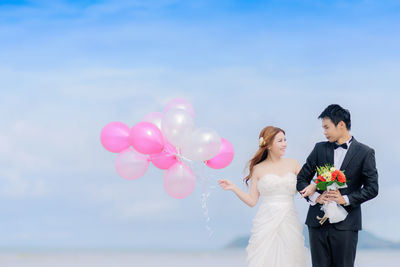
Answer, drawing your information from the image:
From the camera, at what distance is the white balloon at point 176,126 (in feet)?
21.4

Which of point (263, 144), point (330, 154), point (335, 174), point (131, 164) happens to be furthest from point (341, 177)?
point (131, 164)

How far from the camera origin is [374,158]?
5.85 meters

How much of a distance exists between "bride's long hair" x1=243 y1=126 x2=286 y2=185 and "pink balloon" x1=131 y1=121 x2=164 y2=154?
107cm

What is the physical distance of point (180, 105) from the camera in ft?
23.3

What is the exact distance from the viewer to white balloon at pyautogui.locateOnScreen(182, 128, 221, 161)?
6.47 metres

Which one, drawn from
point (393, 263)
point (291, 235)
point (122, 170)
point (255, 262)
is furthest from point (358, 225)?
point (393, 263)

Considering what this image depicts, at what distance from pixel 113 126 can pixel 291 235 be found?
7.71ft

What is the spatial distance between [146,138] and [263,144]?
1319 millimetres

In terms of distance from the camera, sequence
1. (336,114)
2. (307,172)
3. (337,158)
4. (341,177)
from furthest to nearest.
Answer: (307,172) → (337,158) → (336,114) → (341,177)

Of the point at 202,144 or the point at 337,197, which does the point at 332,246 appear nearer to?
the point at 337,197

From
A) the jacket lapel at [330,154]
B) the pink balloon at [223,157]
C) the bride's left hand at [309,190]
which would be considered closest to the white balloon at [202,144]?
the pink balloon at [223,157]

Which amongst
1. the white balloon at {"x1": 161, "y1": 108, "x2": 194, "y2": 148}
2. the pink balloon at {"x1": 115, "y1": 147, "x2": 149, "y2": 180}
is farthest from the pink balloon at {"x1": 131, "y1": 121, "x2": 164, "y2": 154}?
the pink balloon at {"x1": 115, "y1": 147, "x2": 149, "y2": 180}

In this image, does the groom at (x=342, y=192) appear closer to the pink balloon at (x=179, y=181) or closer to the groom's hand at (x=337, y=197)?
the groom's hand at (x=337, y=197)

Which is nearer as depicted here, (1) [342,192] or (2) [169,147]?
(1) [342,192]
